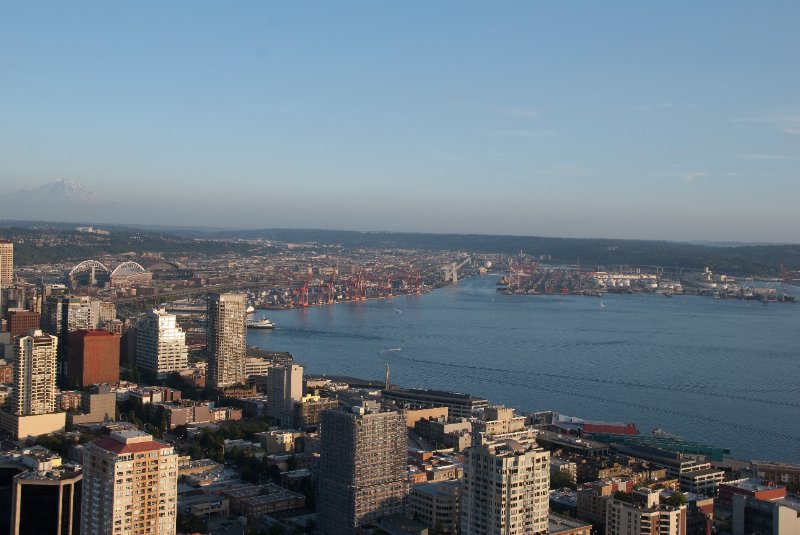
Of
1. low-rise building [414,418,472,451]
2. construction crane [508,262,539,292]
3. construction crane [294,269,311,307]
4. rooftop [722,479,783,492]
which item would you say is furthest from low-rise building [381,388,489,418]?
construction crane [508,262,539,292]

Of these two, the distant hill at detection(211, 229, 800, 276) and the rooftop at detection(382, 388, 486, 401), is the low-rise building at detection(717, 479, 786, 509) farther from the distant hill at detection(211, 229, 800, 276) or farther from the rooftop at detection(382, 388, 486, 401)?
the distant hill at detection(211, 229, 800, 276)

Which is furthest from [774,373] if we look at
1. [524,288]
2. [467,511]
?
[524,288]

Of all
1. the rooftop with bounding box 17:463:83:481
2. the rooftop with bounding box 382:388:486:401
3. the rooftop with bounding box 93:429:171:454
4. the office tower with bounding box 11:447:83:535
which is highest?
the rooftop with bounding box 93:429:171:454

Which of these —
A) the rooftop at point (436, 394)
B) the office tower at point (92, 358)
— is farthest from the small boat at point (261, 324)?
the rooftop at point (436, 394)

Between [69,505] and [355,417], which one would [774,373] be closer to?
[355,417]

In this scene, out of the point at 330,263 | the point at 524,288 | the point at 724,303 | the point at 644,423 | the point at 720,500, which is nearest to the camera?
the point at 720,500

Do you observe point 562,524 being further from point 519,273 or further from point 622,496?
point 519,273

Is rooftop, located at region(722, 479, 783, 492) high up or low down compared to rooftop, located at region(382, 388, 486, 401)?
down
